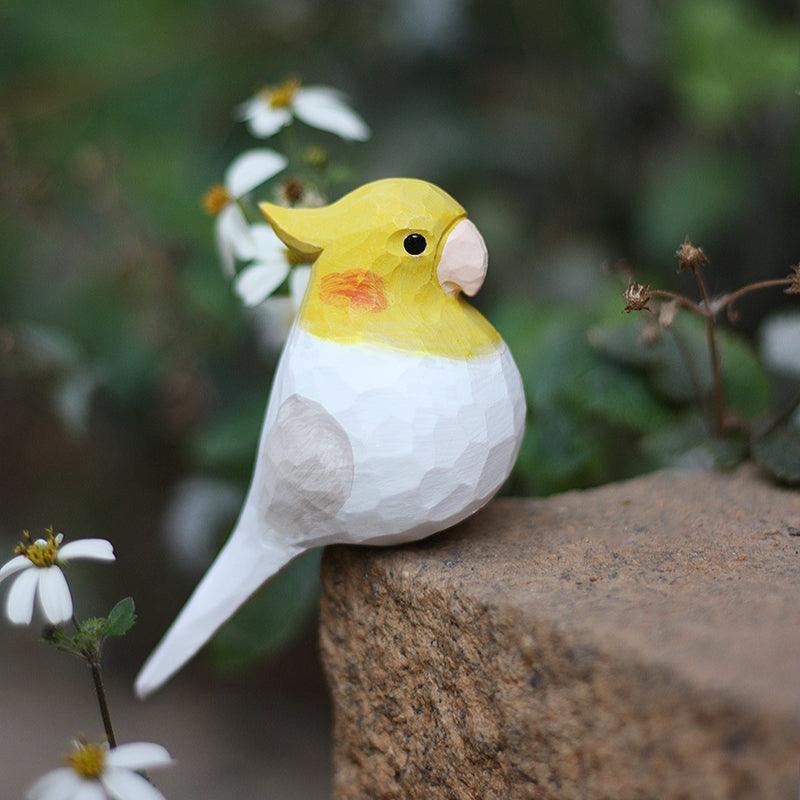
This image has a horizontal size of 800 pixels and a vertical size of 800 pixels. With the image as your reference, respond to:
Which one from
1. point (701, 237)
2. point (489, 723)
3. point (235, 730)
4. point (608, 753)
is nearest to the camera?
point (608, 753)

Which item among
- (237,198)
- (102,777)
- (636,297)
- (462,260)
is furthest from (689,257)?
(102,777)

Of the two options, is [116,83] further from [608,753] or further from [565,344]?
[608,753]

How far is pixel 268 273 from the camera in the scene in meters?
1.07

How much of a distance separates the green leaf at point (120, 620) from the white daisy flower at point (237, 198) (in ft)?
1.44

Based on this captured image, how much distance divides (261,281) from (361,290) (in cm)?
21

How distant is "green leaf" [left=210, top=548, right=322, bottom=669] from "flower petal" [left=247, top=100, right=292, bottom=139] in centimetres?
48

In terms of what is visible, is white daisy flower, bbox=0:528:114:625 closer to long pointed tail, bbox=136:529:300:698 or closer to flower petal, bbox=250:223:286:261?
long pointed tail, bbox=136:529:300:698

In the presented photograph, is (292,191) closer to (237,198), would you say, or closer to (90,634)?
(237,198)

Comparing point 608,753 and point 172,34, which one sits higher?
point 172,34

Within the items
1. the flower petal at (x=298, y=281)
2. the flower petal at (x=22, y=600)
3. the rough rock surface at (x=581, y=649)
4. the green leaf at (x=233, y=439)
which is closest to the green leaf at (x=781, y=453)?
the rough rock surface at (x=581, y=649)

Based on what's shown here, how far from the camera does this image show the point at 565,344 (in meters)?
1.29

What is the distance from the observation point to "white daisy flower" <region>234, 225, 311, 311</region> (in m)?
1.06

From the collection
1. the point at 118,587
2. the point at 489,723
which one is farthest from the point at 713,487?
the point at 118,587

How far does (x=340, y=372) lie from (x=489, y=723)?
0.30 meters
